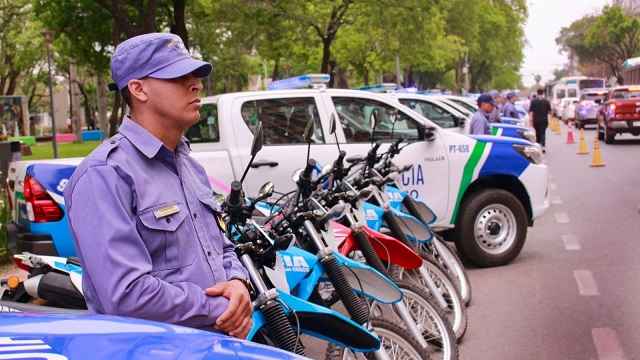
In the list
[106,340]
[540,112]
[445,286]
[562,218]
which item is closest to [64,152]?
[540,112]

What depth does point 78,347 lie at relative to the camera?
6.43 ft

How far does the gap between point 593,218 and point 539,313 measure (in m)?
5.19

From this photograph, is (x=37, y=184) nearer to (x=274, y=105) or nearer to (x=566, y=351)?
(x=274, y=105)

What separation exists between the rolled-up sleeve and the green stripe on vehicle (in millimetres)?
6142

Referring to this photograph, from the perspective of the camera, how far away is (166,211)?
262 cm

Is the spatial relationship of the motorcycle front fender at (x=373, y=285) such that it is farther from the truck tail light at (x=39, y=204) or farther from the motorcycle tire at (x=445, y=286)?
the truck tail light at (x=39, y=204)

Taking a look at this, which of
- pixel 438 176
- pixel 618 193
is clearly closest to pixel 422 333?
pixel 438 176

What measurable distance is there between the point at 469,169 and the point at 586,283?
1629 millimetres

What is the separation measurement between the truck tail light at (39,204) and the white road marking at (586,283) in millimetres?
4575

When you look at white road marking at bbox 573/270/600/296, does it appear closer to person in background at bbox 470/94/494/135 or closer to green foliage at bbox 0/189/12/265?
person in background at bbox 470/94/494/135

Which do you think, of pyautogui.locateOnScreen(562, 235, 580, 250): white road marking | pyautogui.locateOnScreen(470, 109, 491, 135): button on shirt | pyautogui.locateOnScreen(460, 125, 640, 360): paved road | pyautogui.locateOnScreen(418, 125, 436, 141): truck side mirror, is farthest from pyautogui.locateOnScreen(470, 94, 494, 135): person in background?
pyautogui.locateOnScreen(418, 125, 436, 141): truck side mirror

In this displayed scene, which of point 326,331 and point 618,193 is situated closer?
point 326,331

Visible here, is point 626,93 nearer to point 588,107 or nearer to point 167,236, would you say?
point 588,107

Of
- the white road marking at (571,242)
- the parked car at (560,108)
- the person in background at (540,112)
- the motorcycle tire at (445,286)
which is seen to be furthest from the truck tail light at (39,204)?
the parked car at (560,108)
